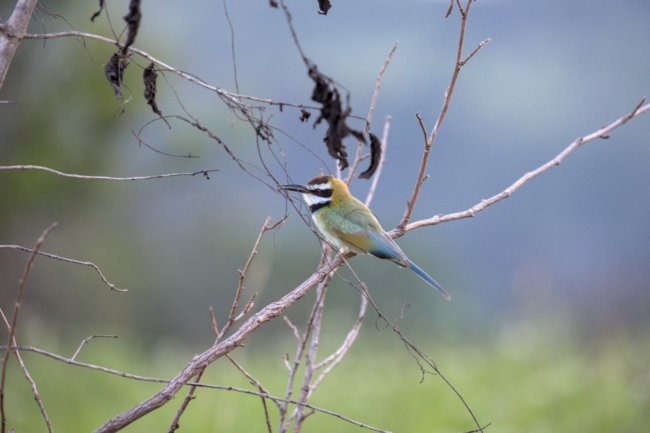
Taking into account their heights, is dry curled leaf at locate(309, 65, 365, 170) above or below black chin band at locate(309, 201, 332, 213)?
below

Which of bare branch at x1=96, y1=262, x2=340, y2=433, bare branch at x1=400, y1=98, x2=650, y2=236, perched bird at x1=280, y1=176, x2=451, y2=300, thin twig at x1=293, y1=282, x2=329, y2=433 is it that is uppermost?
perched bird at x1=280, y1=176, x2=451, y2=300

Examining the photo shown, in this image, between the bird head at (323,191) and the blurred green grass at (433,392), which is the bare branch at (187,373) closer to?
the bird head at (323,191)

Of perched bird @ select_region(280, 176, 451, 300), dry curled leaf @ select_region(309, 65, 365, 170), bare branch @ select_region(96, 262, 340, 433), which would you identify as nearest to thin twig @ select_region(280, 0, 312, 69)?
dry curled leaf @ select_region(309, 65, 365, 170)

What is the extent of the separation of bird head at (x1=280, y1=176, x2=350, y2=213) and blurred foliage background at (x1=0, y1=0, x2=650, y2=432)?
170mm

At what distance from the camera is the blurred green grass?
4793 millimetres

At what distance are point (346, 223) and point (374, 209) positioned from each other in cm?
1209

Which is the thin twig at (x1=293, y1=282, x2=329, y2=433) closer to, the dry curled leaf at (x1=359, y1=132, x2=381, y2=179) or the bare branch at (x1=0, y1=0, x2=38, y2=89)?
the dry curled leaf at (x1=359, y1=132, x2=381, y2=179)

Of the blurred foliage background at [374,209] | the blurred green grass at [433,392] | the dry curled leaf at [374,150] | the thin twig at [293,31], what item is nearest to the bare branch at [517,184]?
the blurred foliage background at [374,209]

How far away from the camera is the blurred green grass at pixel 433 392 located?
4.79 meters

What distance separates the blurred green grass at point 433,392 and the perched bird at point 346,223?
3.15ft

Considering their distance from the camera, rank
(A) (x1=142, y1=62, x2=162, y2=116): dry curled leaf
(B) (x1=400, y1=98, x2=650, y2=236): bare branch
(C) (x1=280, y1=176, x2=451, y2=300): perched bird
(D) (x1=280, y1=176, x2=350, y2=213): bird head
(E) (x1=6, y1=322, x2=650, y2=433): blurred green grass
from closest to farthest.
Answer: (A) (x1=142, y1=62, x2=162, y2=116): dry curled leaf, (B) (x1=400, y1=98, x2=650, y2=236): bare branch, (C) (x1=280, y1=176, x2=451, y2=300): perched bird, (D) (x1=280, y1=176, x2=350, y2=213): bird head, (E) (x1=6, y1=322, x2=650, y2=433): blurred green grass

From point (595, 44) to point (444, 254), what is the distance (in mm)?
27622

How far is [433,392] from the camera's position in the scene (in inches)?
210

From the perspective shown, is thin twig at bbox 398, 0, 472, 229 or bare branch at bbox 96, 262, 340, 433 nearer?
bare branch at bbox 96, 262, 340, 433
